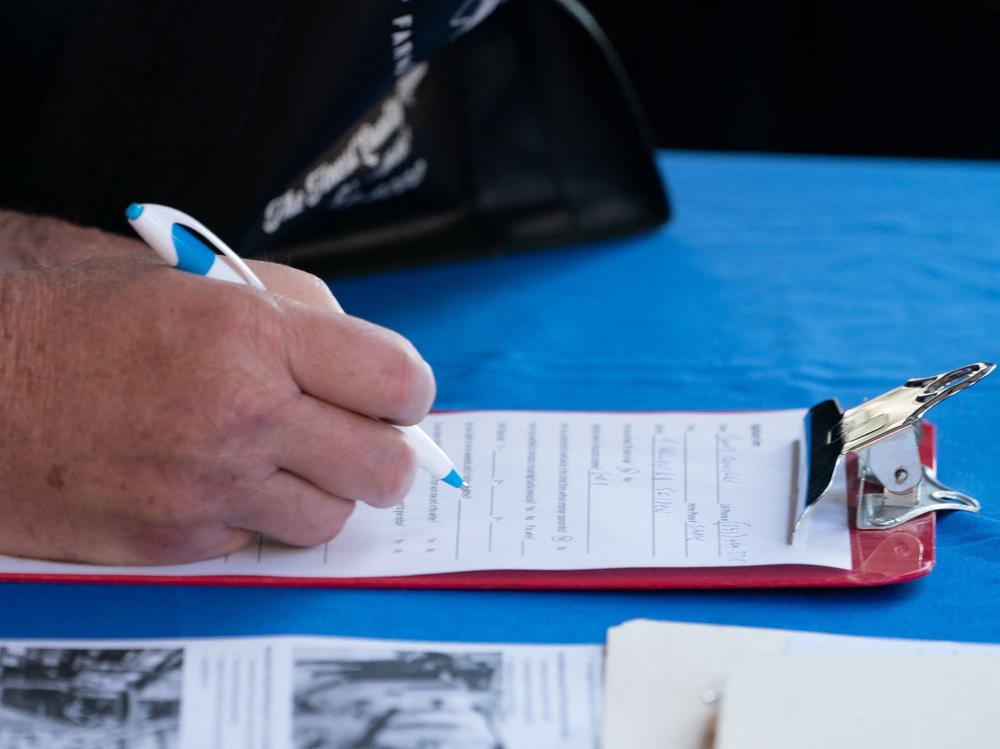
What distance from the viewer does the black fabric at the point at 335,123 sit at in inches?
32.6

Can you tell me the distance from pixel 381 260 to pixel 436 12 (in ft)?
0.78

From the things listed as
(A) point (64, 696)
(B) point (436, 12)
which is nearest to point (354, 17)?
(B) point (436, 12)

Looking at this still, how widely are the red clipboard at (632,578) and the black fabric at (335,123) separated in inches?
12.9

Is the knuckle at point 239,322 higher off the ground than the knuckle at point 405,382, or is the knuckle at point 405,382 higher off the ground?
the knuckle at point 239,322

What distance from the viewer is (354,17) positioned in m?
0.82

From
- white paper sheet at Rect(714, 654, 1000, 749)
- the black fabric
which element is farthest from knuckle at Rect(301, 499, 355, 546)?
the black fabric

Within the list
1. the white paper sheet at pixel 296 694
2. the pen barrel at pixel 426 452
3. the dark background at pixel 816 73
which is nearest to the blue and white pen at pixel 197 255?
the pen barrel at pixel 426 452

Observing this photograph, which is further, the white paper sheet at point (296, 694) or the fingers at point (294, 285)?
the fingers at point (294, 285)

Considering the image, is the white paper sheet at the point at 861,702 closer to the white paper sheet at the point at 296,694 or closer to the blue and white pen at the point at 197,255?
the white paper sheet at the point at 296,694

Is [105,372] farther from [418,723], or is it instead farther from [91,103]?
[91,103]

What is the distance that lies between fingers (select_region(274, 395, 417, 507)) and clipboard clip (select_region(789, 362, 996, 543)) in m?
0.22

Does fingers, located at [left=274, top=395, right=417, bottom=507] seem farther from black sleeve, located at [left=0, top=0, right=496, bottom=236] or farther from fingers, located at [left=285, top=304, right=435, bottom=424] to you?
black sleeve, located at [left=0, top=0, right=496, bottom=236]

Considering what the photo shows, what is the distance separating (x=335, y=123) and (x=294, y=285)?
0.88 ft

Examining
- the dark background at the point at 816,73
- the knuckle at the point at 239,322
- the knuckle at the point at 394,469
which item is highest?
the dark background at the point at 816,73
